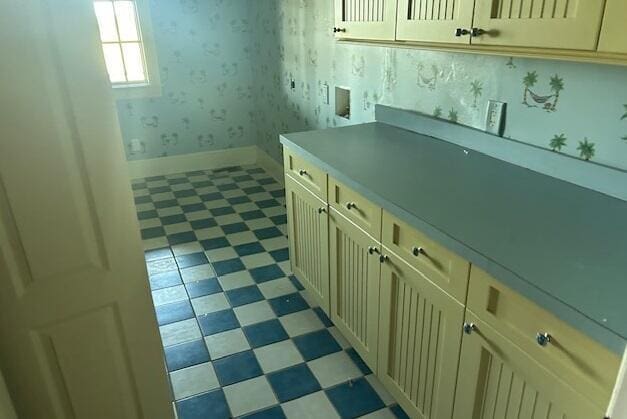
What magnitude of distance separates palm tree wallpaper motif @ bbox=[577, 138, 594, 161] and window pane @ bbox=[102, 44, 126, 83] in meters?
4.03

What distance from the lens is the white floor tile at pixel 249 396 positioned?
1894mm

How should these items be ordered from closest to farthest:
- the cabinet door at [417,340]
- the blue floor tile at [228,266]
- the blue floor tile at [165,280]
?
the cabinet door at [417,340] < the blue floor tile at [165,280] < the blue floor tile at [228,266]

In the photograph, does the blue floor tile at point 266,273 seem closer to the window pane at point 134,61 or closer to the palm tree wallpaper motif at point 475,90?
the palm tree wallpaper motif at point 475,90

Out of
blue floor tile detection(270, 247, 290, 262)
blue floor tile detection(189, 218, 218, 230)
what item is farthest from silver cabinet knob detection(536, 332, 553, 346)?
blue floor tile detection(189, 218, 218, 230)

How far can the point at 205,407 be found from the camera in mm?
1897

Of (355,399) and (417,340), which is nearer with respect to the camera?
(417,340)

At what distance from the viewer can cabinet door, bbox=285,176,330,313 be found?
2.16 m

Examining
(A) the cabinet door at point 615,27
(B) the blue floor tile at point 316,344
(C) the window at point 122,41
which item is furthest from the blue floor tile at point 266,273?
(C) the window at point 122,41

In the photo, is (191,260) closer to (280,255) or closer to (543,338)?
(280,255)

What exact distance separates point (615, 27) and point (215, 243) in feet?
9.01

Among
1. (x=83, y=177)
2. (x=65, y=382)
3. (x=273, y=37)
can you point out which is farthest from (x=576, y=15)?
(x=273, y=37)

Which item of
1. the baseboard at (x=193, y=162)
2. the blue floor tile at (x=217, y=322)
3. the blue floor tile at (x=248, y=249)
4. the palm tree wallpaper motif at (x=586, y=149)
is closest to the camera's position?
the palm tree wallpaper motif at (x=586, y=149)

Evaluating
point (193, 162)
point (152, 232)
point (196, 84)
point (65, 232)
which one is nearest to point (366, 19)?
point (65, 232)

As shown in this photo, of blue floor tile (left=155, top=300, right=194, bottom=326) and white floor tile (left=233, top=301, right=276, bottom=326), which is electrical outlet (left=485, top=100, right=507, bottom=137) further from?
blue floor tile (left=155, top=300, right=194, bottom=326)
